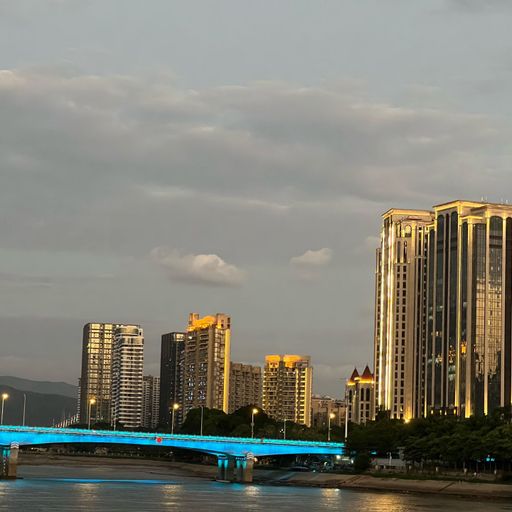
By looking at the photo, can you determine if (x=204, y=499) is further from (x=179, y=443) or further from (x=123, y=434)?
(x=179, y=443)

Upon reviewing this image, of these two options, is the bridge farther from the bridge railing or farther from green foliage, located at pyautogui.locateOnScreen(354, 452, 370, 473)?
green foliage, located at pyautogui.locateOnScreen(354, 452, 370, 473)

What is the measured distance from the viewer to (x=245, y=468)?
181m

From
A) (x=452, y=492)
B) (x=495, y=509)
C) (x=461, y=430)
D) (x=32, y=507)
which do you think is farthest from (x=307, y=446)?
(x=32, y=507)

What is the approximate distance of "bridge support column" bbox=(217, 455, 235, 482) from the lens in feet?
618

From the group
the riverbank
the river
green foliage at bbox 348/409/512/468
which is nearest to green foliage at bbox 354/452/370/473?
green foliage at bbox 348/409/512/468

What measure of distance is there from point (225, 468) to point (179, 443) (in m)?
Result: 18.8

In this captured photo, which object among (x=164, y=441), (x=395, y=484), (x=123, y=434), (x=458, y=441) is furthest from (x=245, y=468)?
(x=458, y=441)

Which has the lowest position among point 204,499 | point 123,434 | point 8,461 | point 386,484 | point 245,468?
point 386,484

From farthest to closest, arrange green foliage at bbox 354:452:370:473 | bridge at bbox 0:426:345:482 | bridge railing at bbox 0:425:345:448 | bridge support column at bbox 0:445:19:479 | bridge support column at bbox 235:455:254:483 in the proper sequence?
green foliage at bbox 354:452:370:473
bridge support column at bbox 235:455:254:483
bridge at bbox 0:426:345:482
bridge railing at bbox 0:425:345:448
bridge support column at bbox 0:445:19:479

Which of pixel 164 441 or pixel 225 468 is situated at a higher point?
pixel 164 441

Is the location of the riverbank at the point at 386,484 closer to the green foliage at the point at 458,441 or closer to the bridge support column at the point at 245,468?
the bridge support column at the point at 245,468

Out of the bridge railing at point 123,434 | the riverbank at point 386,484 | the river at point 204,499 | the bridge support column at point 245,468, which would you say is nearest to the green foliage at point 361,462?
the riverbank at point 386,484

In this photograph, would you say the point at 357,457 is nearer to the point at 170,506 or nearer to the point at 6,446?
the point at 6,446

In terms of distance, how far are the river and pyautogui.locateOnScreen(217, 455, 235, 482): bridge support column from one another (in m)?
21.1
